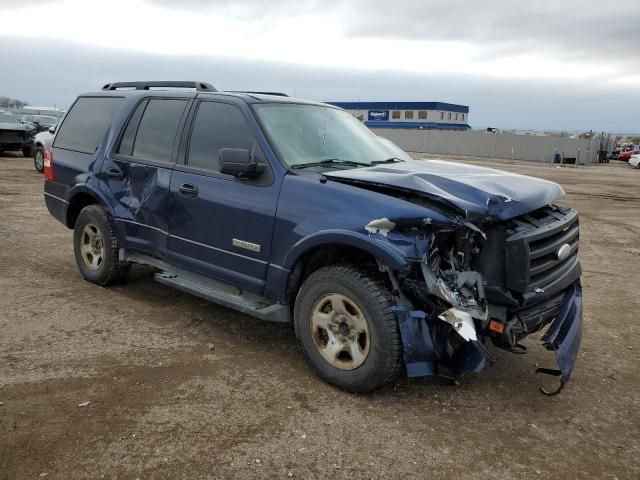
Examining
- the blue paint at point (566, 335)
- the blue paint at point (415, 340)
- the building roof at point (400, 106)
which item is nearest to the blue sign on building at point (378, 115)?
the building roof at point (400, 106)

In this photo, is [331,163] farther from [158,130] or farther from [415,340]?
[158,130]

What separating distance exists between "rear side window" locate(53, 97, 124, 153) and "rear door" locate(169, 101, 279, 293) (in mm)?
1364

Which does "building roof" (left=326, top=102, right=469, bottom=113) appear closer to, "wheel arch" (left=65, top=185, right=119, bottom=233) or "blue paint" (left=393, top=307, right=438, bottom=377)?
"wheel arch" (left=65, top=185, right=119, bottom=233)

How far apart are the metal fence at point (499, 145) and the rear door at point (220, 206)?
3748 cm

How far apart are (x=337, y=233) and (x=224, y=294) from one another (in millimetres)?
1237

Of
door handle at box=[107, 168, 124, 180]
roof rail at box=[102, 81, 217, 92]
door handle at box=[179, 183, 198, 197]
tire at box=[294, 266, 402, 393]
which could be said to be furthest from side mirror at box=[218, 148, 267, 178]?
door handle at box=[107, 168, 124, 180]

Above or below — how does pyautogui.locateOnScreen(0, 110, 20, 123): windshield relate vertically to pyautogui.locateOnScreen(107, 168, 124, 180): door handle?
above

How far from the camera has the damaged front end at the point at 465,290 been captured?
3.39 metres

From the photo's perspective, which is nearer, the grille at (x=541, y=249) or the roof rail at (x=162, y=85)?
the grille at (x=541, y=249)

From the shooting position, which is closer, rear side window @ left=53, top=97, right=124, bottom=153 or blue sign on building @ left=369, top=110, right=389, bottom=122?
rear side window @ left=53, top=97, right=124, bottom=153

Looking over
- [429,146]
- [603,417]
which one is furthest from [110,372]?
[429,146]

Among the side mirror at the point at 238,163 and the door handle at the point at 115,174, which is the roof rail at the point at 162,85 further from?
the side mirror at the point at 238,163

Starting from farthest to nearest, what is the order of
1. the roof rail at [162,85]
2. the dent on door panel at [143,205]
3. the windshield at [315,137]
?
the roof rail at [162,85], the dent on door panel at [143,205], the windshield at [315,137]

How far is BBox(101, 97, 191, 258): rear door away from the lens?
15.8 feet
